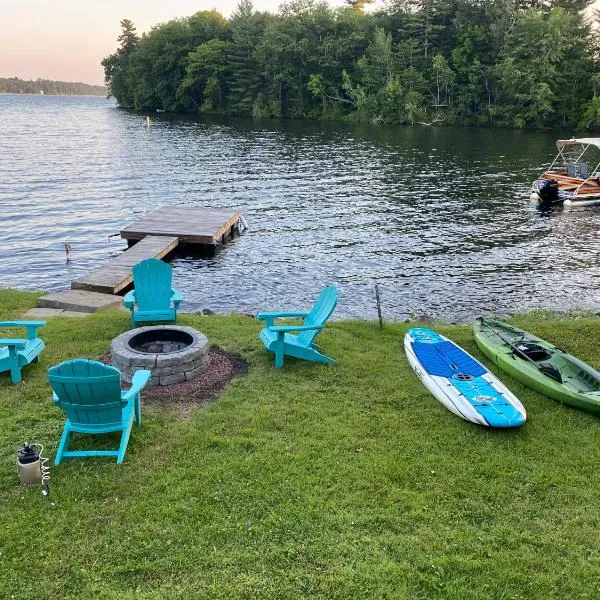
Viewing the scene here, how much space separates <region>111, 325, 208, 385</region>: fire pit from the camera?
8445 mm

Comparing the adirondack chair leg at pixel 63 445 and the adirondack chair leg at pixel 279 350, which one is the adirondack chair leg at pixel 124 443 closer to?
the adirondack chair leg at pixel 63 445

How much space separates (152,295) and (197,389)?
3.23 metres

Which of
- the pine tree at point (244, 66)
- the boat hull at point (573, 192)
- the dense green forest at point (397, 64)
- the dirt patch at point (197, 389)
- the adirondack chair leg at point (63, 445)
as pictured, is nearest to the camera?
the adirondack chair leg at point (63, 445)

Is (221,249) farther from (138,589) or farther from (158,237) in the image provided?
(138,589)

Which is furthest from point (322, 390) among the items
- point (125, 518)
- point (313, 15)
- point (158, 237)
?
point (313, 15)

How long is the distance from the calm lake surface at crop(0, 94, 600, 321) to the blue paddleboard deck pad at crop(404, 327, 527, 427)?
415cm

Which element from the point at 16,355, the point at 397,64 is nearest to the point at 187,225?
the point at 16,355

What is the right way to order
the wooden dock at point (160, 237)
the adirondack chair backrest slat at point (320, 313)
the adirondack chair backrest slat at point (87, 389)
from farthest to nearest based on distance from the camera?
the wooden dock at point (160, 237) → the adirondack chair backrest slat at point (320, 313) → the adirondack chair backrest slat at point (87, 389)

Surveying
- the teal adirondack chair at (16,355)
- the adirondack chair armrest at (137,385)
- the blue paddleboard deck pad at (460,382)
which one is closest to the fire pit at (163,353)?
the adirondack chair armrest at (137,385)

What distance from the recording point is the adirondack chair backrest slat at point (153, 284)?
1081 centimetres

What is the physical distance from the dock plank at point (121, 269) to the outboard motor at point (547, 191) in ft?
61.3

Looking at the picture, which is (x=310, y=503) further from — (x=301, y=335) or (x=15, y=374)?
(x=15, y=374)

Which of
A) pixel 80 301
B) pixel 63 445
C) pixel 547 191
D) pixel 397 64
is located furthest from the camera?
pixel 397 64

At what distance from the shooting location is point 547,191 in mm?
28359
